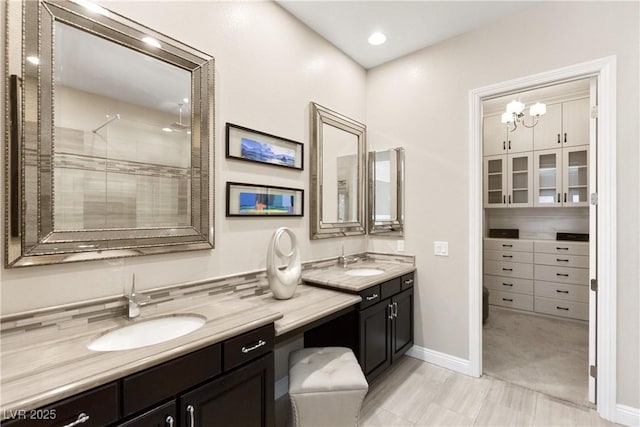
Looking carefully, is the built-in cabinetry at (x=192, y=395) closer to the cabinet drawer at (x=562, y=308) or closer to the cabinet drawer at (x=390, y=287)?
the cabinet drawer at (x=390, y=287)

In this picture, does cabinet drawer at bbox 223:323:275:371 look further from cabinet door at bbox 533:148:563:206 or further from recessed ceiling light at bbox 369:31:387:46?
cabinet door at bbox 533:148:563:206

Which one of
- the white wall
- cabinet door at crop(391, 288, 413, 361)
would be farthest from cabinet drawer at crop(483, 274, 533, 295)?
the white wall

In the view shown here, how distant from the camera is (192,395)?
1188 millimetres

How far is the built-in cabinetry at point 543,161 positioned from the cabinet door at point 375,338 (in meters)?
3.09

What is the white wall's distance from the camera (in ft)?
4.61

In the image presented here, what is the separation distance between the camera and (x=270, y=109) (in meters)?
2.27

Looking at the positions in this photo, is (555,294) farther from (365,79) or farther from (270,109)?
(270,109)

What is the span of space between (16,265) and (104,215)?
369 mm

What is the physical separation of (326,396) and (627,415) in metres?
2.03

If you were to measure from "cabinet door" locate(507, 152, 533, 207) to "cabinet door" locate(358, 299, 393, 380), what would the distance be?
3.04 meters

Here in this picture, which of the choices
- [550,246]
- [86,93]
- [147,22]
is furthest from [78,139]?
[550,246]

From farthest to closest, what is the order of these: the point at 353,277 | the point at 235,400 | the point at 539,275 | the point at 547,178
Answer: the point at 547,178, the point at 539,275, the point at 353,277, the point at 235,400

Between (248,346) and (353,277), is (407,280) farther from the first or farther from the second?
(248,346)

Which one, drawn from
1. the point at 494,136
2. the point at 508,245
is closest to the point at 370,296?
the point at 508,245
